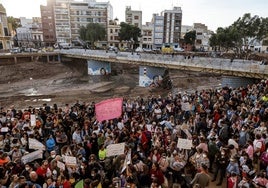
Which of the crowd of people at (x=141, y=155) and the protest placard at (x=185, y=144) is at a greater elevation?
the protest placard at (x=185, y=144)

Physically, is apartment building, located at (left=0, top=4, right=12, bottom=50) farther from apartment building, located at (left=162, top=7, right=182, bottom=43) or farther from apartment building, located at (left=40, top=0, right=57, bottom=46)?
apartment building, located at (left=162, top=7, right=182, bottom=43)

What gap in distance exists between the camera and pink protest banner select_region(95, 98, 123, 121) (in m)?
10.7

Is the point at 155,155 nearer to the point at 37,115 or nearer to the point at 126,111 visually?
the point at 126,111

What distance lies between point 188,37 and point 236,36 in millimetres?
32448

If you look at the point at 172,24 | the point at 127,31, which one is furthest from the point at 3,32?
the point at 172,24

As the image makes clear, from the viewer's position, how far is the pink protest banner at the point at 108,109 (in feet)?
35.0

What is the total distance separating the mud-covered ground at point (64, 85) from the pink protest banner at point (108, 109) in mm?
20549

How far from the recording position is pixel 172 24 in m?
93.0

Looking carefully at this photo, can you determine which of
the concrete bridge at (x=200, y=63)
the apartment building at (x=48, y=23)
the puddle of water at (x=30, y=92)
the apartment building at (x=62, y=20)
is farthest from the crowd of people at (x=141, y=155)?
the apartment building at (x=48, y=23)

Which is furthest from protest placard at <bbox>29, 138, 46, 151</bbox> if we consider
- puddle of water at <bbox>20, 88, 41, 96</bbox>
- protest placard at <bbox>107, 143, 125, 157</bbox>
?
puddle of water at <bbox>20, 88, 41, 96</bbox>

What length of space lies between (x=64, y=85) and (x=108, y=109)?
114 feet

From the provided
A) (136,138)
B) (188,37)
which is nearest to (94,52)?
(136,138)

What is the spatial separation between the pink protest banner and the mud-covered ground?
20.5m

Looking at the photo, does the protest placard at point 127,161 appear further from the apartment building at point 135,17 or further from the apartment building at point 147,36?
the apartment building at point 135,17
